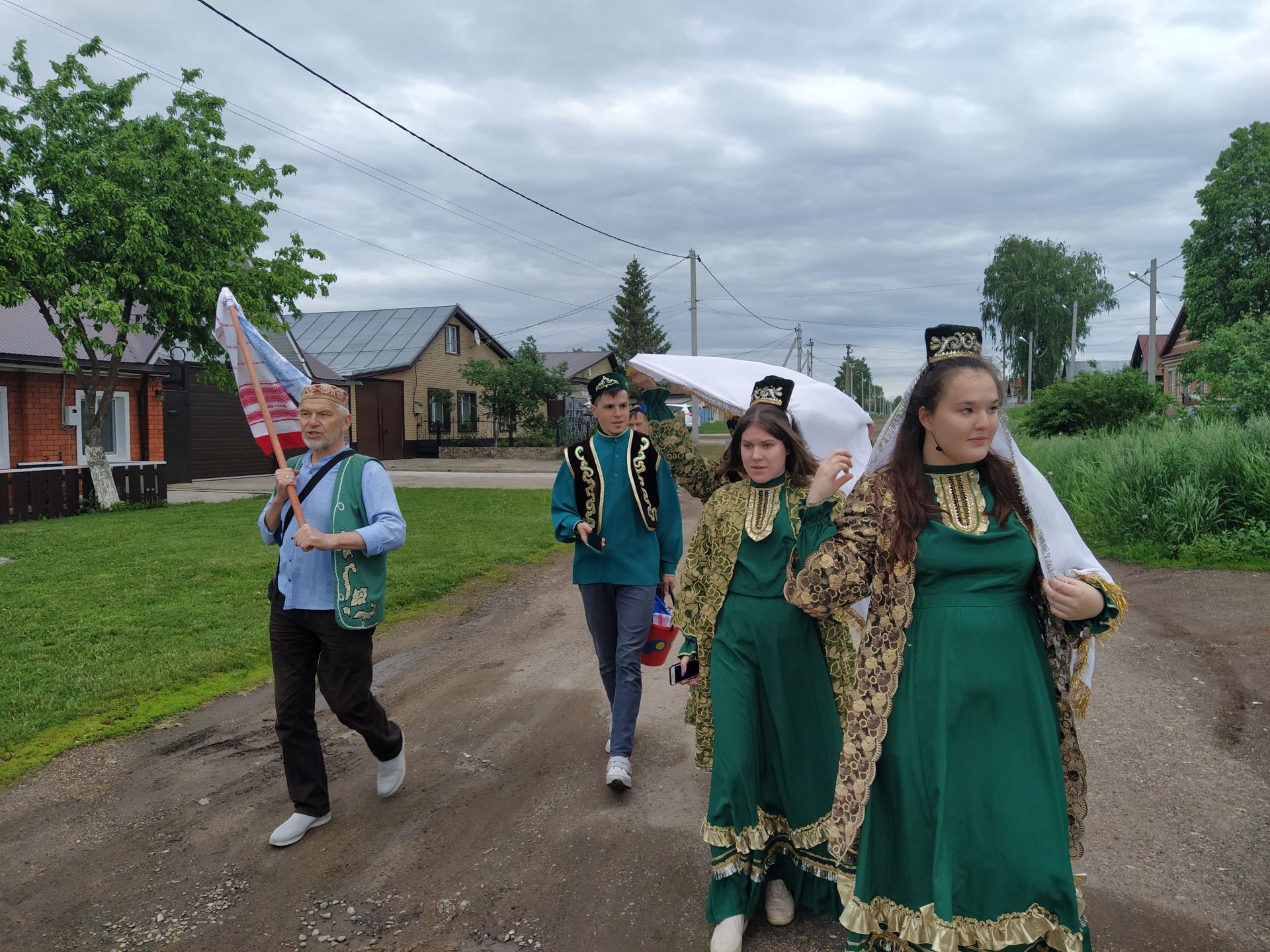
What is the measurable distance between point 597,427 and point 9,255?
13.6m

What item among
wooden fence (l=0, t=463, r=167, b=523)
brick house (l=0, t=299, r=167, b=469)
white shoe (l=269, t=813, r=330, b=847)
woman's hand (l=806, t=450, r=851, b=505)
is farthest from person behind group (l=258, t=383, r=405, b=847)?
brick house (l=0, t=299, r=167, b=469)

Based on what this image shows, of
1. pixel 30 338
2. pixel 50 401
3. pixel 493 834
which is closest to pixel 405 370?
pixel 50 401

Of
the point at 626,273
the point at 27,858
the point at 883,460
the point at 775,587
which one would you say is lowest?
the point at 27,858

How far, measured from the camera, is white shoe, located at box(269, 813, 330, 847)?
12.3 ft

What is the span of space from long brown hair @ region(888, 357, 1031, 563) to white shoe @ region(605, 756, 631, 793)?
226 cm

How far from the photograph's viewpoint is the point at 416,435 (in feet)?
118

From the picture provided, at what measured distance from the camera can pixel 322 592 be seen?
12.3 ft

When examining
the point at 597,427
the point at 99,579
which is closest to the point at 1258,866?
the point at 597,427

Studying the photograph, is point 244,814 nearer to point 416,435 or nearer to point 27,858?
point 27,858

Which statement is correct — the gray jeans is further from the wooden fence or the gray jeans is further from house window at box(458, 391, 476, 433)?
house window at box(458, 391, 476, 433)

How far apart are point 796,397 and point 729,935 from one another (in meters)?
2.14

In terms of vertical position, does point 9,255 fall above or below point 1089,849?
above

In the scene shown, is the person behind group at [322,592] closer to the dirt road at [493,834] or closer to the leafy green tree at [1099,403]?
the dirt road at [493,834]

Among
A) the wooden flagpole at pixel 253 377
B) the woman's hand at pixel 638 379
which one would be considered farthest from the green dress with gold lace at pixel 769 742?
the wooden flagpole at pixel 253 377
